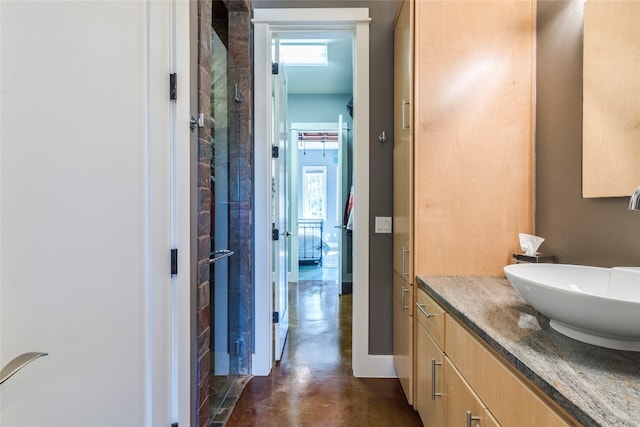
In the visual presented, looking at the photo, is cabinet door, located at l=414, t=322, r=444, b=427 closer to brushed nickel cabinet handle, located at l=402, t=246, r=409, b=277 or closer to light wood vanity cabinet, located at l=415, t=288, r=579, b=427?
light wood vanity cabinet, located at l=415, t=288, r=579, b=427

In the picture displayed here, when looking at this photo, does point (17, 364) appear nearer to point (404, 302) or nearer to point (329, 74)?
point (404, 302)

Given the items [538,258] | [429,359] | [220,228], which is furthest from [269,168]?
[538,258]

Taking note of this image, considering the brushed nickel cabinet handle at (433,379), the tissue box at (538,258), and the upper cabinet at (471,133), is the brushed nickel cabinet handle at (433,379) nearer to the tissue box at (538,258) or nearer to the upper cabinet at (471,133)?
the upper cabinet at (471,133)

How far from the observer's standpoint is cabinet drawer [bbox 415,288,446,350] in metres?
1.22

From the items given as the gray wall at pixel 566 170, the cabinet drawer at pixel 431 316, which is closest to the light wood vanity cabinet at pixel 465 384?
the cabinet drawer at pixel 431 316

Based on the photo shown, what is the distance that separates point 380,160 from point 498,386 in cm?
155

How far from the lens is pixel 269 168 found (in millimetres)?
2156

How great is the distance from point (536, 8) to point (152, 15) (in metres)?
1.78

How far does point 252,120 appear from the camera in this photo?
84.0 inches

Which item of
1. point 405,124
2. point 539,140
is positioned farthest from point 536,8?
point 405,124

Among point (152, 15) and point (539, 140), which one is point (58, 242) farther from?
point (539, 140)

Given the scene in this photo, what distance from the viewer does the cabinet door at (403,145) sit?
1.62 metres

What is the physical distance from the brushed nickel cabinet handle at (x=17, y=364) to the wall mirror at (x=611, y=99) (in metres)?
1.74

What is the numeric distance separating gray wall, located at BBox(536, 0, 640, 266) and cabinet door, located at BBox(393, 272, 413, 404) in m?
0.74
